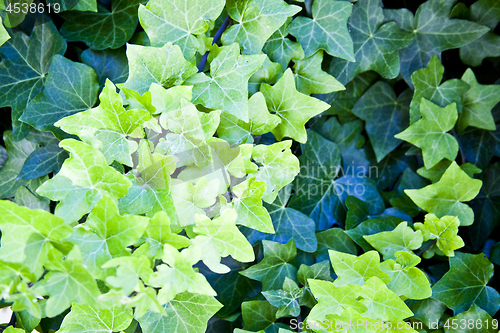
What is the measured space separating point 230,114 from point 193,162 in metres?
0.15

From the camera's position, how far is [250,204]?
66 cm

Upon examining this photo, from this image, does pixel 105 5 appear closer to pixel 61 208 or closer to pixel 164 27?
pixel 164 27

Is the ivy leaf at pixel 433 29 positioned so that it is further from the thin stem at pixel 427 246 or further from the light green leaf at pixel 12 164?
the light green leaf at pixel 12 164

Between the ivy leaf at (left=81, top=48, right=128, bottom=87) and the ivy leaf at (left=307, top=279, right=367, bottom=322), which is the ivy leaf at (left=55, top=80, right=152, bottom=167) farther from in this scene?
the ivy leaf at (left=307, top=279, right=367, bottom=322)

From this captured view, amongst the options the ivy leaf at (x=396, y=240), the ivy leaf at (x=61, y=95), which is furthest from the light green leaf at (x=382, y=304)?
the ivy leaf at (x=61, y=95)

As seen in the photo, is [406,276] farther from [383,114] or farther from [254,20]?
[254,20]

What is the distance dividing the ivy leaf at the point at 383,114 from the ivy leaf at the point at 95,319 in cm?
73

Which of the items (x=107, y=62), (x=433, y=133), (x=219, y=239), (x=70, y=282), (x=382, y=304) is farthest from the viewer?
(x=433, y=133)

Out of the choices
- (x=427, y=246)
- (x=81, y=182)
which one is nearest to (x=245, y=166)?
(x=81, y=182)

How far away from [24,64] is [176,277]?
2.01 ft

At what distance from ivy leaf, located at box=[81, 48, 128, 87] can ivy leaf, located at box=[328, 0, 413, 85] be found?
509 millimetres

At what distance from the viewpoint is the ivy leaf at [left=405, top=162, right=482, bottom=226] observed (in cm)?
84

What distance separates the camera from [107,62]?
2.68 ft

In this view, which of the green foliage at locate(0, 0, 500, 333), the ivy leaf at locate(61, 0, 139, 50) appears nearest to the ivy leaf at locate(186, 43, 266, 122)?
the green foliage at locate(0, 0, 500, 333)
